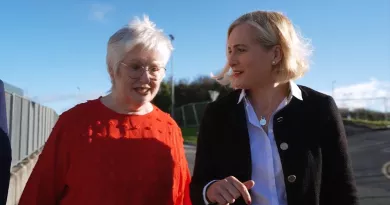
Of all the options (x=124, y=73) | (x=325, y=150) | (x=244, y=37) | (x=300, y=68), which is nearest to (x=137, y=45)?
(x=124, y=73)

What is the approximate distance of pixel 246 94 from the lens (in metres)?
2.32

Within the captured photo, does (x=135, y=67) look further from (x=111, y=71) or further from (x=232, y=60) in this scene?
(x=232, y=60)

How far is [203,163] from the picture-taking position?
2223 mm

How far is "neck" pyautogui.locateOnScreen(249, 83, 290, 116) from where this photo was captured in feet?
7.34

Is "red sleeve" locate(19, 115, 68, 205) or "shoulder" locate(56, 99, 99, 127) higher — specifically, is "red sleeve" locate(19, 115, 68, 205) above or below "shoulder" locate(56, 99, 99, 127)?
below

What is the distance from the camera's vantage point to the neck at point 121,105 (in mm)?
2529

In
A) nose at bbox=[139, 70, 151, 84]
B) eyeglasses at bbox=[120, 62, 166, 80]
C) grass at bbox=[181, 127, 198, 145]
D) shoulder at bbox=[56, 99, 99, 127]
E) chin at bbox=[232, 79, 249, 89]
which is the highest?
eyeglasses at bbox=[120, 62, 166, 80]

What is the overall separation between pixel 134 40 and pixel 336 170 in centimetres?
125

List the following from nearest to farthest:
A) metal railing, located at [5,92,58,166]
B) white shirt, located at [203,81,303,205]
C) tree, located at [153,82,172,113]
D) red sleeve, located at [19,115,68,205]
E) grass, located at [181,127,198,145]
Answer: white shirt, located at [203,81,303,205]
red sleeve, located at [19,115,68,205]
metal railing, located at [5,92,58,166]
grass, located at [181,127,198,145]
tree, located at [153,82,172,113]

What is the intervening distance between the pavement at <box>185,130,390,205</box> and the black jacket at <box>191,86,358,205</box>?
6217 millimetres

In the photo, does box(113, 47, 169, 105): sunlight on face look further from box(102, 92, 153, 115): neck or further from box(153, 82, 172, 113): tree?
box(153, 82, 172, 113): tree

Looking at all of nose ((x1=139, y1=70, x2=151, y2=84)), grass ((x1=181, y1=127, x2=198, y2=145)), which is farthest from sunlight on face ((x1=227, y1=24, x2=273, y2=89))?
grass ((x1=181, y1=127, x2=198, y2=145))

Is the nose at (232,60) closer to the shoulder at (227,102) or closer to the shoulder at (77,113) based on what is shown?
the shoulder at (227,102)

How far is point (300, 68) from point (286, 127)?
36 cm
